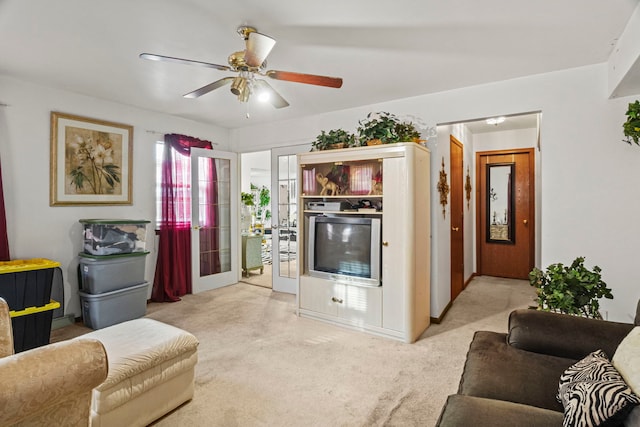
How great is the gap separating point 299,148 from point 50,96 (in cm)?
276

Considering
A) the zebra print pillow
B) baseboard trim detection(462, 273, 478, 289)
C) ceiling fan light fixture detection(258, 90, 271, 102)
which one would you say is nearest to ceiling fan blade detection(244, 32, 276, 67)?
ceiling fan light fixture detection(258, 90, 271, 102)

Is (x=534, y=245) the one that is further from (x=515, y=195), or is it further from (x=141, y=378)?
(x=141, y=378)

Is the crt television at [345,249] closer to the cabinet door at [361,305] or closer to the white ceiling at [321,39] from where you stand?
the cabinet door at [361,305]

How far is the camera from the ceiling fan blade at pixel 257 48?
1858 millimetres

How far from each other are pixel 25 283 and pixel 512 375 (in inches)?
141

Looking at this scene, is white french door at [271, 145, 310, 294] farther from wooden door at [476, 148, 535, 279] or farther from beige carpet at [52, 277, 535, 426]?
wooden door at [476, 148, 535, 279]

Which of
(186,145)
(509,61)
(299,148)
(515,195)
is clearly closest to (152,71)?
(186,145)

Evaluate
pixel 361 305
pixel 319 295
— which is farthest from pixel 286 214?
pixel 361 305

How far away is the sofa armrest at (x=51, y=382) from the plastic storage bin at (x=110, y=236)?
2.60 metres

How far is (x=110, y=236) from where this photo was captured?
3.48m

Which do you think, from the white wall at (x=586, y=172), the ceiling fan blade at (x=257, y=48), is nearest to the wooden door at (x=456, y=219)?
the white wall at (x=586, y=172)

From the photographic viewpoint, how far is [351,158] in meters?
3.32

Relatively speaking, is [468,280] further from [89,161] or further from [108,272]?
[89,161]

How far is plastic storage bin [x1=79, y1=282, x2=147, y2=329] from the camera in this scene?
3.32m
